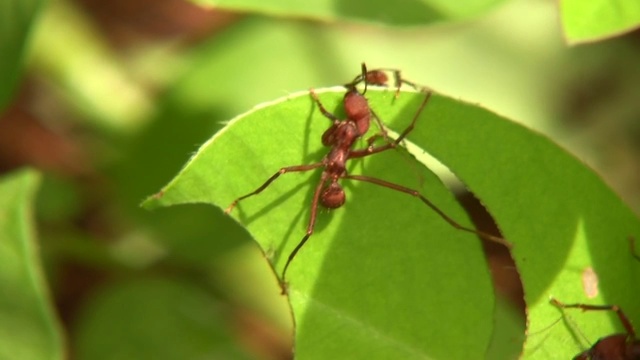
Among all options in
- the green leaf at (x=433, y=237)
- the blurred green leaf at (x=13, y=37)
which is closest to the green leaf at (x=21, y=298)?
the blurred green leaf at (x=13, y=37)

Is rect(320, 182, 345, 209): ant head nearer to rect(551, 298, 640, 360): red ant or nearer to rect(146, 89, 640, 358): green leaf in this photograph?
rect(146, 89, 640, 358): green leaf

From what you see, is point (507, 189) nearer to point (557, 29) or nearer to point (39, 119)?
point (557, 29)

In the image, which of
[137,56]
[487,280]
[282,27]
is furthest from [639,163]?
[487,280]

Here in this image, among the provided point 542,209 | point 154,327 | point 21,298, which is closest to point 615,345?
point 542,209

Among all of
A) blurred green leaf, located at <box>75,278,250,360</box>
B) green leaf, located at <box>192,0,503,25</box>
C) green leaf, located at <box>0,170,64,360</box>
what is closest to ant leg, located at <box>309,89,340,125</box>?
green leaf, located at <box>192,0,503,25</box>

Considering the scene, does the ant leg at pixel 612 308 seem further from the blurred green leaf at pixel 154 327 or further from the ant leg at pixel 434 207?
the blurred green leaf at pixel 154 327

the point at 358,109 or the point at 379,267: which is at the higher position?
the point at 358,109

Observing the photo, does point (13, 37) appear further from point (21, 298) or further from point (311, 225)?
point (311, 225)
